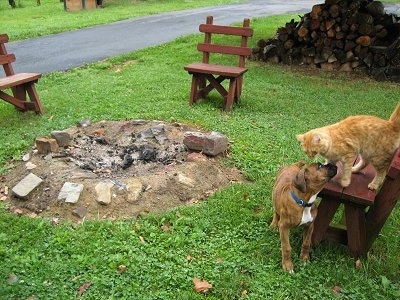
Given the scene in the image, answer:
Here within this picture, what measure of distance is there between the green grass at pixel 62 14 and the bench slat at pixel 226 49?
9337 mm

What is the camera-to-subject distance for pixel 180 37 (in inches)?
558

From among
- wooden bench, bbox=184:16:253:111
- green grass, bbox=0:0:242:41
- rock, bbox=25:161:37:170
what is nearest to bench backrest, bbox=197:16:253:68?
wooden bench, bbox=184:16:253:111

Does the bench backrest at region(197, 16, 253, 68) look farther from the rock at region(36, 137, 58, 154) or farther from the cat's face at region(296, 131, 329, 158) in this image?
the cat's face at region(296, 131, 329, 158)

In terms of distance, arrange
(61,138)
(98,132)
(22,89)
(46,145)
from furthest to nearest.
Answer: (22,89)
(98,132)
(61,138)
(46,145)

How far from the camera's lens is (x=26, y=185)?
4.72 metres

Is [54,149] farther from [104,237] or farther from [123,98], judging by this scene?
[123,98]

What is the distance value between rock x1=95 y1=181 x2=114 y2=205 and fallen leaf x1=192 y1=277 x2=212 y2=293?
1.41m

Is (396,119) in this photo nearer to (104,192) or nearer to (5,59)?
(104,192)

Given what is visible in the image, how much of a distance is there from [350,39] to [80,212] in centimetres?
799

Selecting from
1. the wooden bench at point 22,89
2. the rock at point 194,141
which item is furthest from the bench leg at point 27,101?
the rock at point 194,141

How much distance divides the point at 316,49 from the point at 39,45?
8.37m

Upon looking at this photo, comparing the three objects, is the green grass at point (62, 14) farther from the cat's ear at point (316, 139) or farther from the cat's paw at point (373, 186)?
the cat's paw at point (373, 186)

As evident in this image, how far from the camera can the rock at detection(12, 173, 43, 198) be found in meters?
4.66

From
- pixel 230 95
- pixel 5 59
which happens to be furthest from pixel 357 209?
pixel 5 59
